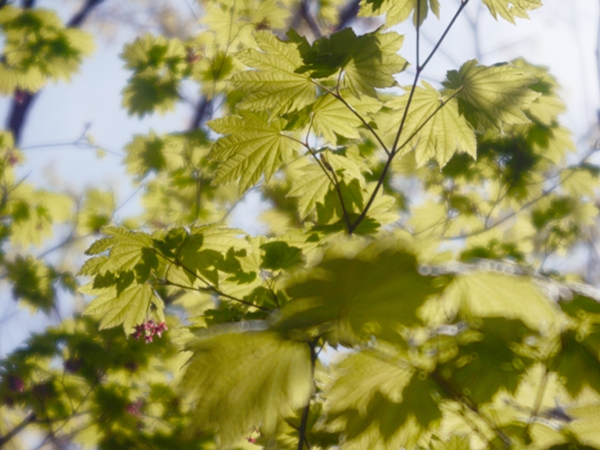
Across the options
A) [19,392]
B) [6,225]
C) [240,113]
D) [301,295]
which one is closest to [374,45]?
[240,113]

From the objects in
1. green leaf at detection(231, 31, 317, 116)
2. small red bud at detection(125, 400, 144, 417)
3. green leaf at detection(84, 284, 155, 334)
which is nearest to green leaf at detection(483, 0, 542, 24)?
green leaf at detection(231, 31, 317, 116)

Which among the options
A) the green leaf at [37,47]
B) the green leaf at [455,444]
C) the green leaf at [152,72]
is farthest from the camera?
the green leaf at [37,47]

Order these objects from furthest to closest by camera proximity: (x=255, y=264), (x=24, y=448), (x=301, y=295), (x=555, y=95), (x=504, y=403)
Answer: (x=24, y=448)
(x=555, y=95)
(x=255, y=264)
(x=504, y=403)
(x=301, y=295)

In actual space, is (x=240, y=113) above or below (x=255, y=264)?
above

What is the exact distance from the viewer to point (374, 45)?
3.49 feet

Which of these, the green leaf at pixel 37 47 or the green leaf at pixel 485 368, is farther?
the green leaf at pixel 37 47

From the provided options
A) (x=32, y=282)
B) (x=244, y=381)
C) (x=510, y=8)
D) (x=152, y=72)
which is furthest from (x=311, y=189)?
(x=32, y=282)

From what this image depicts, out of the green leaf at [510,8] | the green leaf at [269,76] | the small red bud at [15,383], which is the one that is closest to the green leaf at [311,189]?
the green leaf at [269,76]

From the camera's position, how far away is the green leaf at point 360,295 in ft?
1.60

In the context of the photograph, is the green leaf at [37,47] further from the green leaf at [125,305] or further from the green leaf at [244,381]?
the green leaf at [244,381]

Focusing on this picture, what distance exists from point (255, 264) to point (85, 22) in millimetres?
4824

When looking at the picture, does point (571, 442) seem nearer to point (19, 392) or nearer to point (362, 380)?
point (362, 380)

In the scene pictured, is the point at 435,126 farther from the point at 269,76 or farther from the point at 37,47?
the point at 37,47

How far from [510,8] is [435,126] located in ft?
1.16
